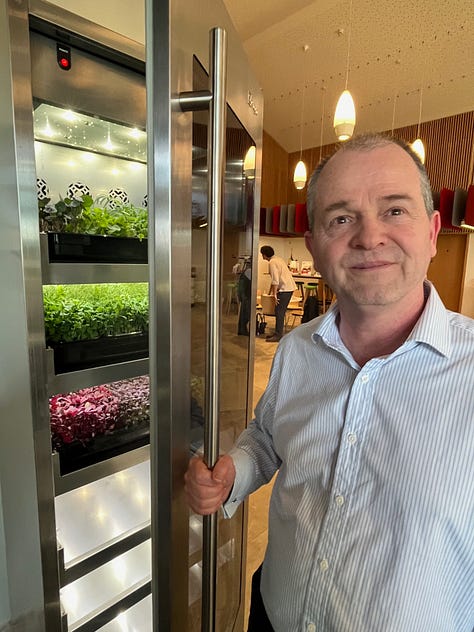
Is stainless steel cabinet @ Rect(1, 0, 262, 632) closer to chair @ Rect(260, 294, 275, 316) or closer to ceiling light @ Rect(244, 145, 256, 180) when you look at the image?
ceiling light @ Rect(244, 145, 256, 180)

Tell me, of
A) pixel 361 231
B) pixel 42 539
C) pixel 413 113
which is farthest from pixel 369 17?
pixel 42 539

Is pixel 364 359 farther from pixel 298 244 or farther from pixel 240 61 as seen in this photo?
pixel 298 244

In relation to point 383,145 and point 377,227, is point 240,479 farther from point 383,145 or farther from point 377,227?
point 383,145

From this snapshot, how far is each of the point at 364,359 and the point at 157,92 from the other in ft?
2.15

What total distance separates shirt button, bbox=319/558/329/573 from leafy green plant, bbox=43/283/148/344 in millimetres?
878

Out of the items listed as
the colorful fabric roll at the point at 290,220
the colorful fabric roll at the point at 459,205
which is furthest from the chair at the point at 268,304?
the colorful fabric roll at the point at 459,205

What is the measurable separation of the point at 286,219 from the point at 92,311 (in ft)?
23.1

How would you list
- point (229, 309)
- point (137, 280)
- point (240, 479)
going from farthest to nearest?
point (137, 280) → point (229, 309) → point (240, 479)

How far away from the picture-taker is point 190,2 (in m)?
0.55

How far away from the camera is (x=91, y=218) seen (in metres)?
1.13

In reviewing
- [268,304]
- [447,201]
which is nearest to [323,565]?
[447,201]

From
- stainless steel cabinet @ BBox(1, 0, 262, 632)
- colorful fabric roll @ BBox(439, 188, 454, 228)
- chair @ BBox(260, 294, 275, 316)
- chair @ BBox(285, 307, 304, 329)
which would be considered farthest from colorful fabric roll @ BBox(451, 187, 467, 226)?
stainless steel cabinet @ BBox(1, 0, 262, 632)

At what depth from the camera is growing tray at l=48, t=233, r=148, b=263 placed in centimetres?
93

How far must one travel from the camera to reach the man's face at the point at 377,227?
2.27 ft
